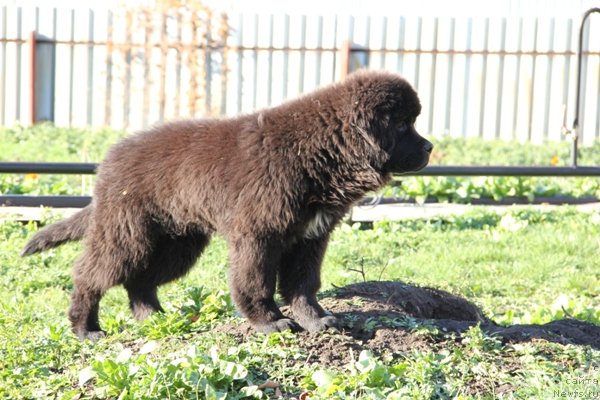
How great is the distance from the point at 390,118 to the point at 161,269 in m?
1.75

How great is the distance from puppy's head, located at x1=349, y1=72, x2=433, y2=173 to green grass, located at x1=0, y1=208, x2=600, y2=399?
1009mm

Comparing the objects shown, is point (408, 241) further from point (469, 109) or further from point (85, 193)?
point (469, 109)

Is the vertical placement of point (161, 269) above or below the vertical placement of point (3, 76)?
below

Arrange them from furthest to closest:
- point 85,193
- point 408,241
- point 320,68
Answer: point 320,68, point 85,193, point 408,241

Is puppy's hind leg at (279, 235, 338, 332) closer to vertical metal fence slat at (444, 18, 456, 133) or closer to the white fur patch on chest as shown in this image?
the white fur patch on chest

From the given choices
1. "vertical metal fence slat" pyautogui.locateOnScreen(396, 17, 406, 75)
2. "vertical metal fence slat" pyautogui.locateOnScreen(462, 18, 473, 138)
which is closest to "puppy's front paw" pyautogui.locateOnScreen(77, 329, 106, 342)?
"vertical metal fence slat" pyautogui.locateOnScreen(396, 17, 406, 75)

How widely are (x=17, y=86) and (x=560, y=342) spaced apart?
13421mm

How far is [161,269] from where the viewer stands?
6.24m

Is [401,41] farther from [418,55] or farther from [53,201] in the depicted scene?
[53,201]

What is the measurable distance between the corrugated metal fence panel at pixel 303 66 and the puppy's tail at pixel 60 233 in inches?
418

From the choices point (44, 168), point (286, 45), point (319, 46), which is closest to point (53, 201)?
point (44, 168)

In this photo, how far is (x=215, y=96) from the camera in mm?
17062

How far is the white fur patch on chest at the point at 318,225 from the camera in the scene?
17.9ft

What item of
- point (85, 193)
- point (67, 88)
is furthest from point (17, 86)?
point (85, 193)
